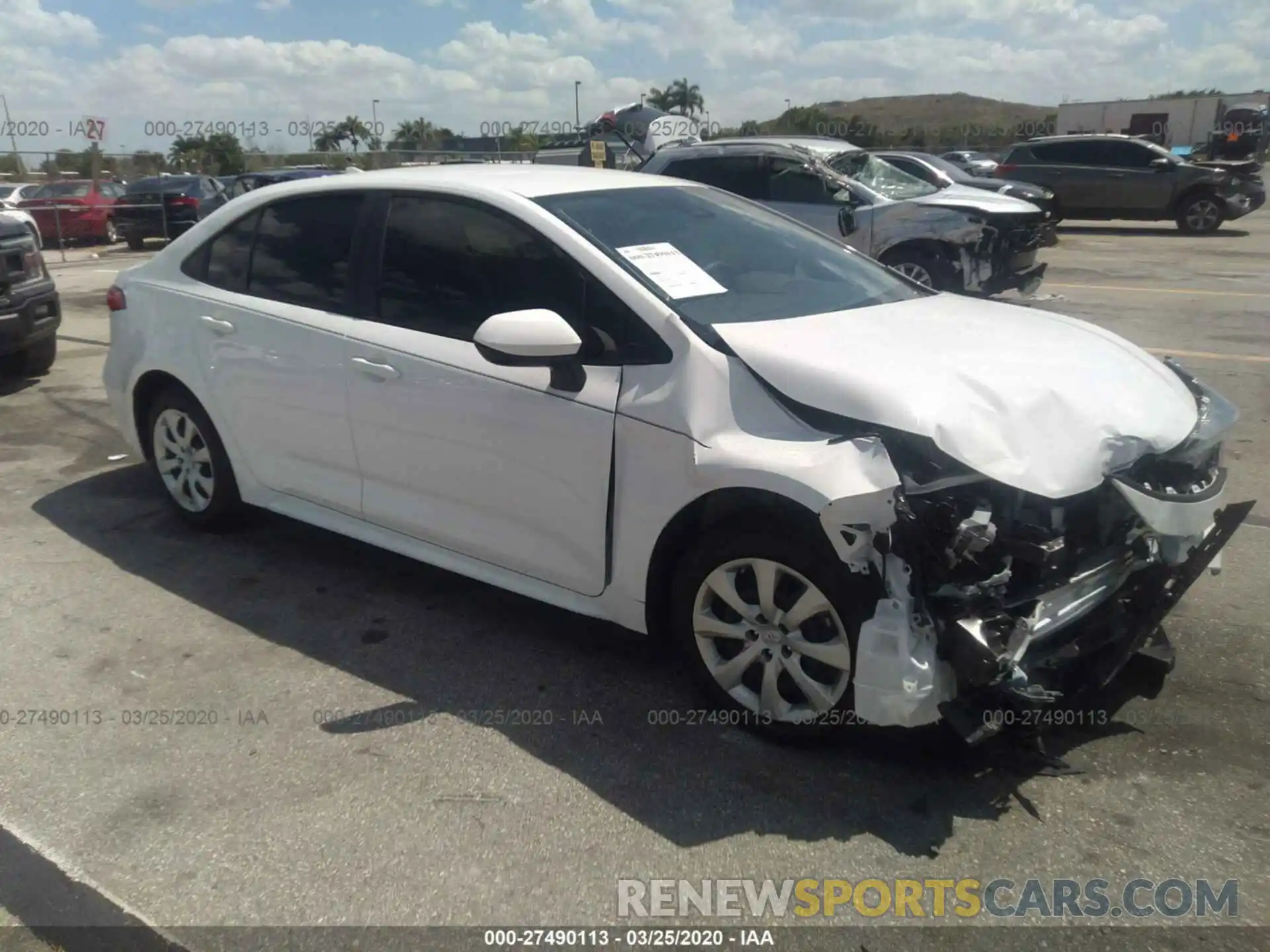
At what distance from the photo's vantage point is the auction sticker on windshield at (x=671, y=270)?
11.7 ft

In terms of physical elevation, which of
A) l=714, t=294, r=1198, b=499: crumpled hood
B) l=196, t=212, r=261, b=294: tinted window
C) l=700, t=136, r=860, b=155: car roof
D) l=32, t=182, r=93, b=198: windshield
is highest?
l=700, t=136, r=860, b=155: car roof

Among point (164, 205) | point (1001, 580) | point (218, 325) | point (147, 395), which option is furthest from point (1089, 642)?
point (164, 205)

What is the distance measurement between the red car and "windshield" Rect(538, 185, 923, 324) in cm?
2174

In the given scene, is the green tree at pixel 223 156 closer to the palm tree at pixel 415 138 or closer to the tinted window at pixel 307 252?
the palm tree at pixel 415 138

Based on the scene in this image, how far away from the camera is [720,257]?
390 centimetres

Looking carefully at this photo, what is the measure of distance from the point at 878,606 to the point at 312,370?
2500 mm

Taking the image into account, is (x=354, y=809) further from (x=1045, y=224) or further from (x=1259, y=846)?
(x=1045, y=224)

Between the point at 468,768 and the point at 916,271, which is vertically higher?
the point at 916,271

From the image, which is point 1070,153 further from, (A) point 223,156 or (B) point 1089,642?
(A) point 223,156

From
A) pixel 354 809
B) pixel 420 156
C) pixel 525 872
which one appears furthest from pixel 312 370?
pixel 420 156

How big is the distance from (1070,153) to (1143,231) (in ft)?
6.96

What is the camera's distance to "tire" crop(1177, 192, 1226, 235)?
62.1ft

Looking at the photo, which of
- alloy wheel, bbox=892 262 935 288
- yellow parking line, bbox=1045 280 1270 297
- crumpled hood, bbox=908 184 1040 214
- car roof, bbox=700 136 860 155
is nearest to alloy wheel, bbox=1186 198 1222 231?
yellow parking line, bbox=1045 280 1270 297

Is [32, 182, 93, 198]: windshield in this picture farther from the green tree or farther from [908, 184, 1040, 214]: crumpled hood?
[908, 184, 1040, 214]: crumpled hood
